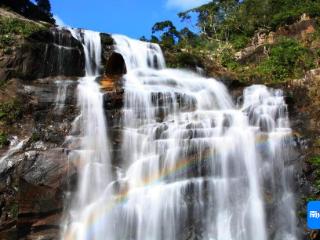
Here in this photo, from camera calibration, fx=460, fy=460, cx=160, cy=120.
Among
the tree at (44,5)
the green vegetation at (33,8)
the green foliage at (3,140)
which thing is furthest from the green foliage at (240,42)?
the green foliage at (3,140)

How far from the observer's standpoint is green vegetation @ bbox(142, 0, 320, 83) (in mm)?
22578

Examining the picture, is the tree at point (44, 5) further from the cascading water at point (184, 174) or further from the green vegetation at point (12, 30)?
the cascading water at point (184, 174)

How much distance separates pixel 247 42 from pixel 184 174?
17191 mm

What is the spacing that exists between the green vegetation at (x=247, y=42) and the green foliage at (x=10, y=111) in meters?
8.19

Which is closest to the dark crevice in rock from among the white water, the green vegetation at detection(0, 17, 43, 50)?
the white water

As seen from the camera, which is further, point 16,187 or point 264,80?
point 264,80

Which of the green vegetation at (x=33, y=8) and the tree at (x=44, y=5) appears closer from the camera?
the green vegetation at (x=33, y=8)

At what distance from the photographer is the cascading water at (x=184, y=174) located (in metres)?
12.9

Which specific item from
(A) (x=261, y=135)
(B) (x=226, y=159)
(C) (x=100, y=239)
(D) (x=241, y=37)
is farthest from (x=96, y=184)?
(D) (x=241, y=37)

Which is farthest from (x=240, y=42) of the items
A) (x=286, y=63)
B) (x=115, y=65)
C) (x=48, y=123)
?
(x=48, y=123)

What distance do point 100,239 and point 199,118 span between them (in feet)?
17.4

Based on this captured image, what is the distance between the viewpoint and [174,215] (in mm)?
12844

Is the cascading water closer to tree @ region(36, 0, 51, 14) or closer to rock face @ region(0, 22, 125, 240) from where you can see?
rock face @ region(0, 22, 125, 240)

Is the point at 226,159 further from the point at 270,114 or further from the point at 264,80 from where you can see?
the point at 264,80
